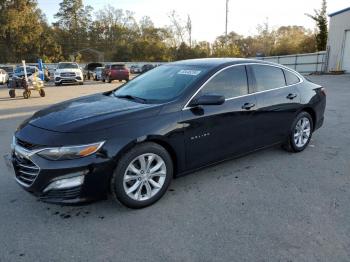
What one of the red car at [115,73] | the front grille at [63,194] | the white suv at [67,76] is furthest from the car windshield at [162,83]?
the red car at [115,73]

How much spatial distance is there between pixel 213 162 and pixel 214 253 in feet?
5.09

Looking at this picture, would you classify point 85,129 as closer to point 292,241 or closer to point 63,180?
point 63,180

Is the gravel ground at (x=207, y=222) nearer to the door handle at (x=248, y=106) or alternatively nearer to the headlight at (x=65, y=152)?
the headlight at (x=65, y=152)

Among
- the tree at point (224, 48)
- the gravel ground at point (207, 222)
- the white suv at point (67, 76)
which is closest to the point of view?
the gravel ground at point (207, 222)

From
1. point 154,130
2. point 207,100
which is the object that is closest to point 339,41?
point 207,100

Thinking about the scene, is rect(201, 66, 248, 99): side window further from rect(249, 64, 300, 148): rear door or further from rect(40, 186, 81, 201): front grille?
rect(40, 186, 81, 201): front grille

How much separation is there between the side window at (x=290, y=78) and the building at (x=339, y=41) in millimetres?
22595

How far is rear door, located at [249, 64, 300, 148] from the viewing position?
4.65 metres

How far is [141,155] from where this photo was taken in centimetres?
343

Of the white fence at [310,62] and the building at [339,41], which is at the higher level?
the building at [339,41]

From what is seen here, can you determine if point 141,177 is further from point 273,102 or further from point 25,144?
point 273,102

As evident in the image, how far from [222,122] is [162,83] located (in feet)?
3.21

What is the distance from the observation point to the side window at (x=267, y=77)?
4.70m

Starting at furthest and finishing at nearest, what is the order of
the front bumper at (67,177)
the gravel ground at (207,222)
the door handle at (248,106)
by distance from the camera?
the door handle at (248,106) → the front bumper at (67,177) → the gravel ground at (207,222)
